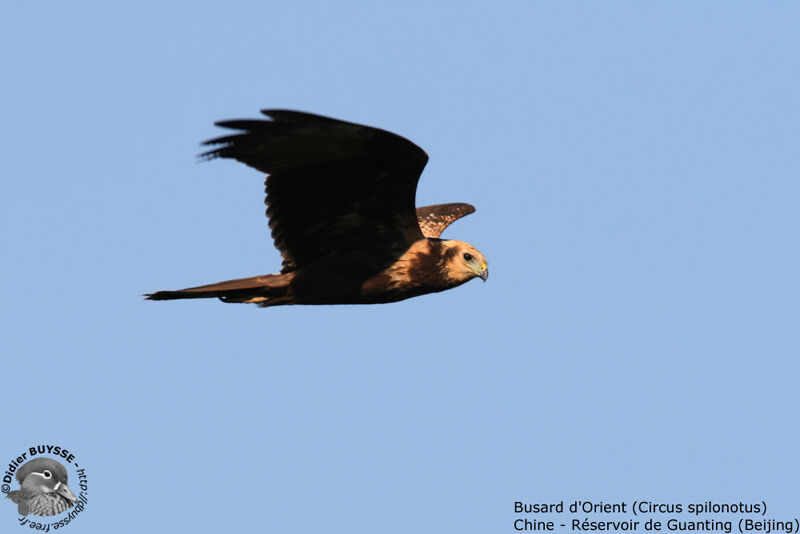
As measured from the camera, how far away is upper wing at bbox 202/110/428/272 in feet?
31.3

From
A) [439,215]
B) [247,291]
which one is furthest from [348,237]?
[439,215]

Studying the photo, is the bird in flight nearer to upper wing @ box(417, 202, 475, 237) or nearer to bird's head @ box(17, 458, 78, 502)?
bird's head @ box(17, 458, 78, 502)

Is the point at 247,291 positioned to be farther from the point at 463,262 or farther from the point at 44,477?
the point at 44,477

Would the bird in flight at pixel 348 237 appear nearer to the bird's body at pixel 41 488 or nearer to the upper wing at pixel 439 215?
the bird's body at pixel 41 488

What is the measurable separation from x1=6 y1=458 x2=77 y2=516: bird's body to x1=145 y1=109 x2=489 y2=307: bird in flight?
1918 millimetres

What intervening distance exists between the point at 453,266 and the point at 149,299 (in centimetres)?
291

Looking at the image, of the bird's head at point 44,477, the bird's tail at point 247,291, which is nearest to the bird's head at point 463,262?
the bird's tail at point 247,291

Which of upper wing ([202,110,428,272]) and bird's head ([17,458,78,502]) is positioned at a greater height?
upper wing ([202,110,428,272])

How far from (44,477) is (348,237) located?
3.63 meters

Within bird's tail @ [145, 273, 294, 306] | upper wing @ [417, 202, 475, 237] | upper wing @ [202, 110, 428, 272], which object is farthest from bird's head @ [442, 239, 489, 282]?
upper wing @ [417, 202, 475, 237]

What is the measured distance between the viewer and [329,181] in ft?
33.9

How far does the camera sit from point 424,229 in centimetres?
1335

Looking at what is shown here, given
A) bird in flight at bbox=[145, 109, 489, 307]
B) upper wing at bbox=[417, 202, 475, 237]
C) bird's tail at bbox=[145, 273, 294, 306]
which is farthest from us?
upper wing at bbox=[417, 202, 475, 237]

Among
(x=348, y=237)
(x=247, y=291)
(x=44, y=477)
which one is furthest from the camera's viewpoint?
(x=348, y=237)
